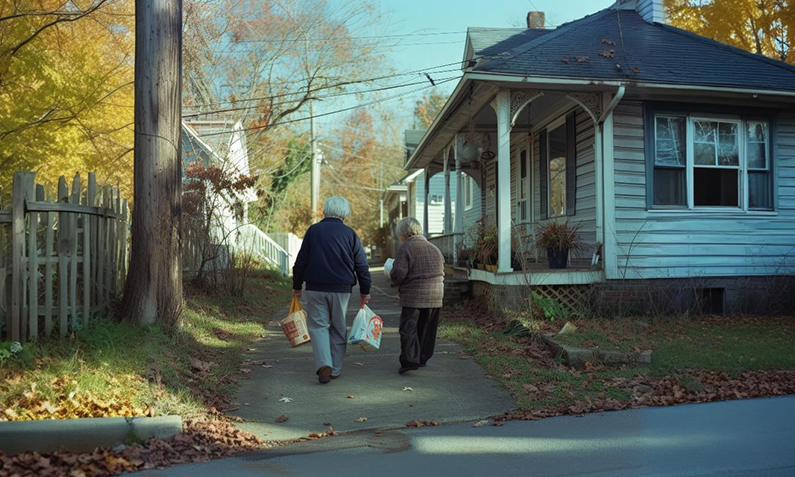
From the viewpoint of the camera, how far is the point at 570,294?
10773 millimetres

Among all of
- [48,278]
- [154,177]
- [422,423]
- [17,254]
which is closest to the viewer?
[422,423]

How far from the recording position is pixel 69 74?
45.6 feet

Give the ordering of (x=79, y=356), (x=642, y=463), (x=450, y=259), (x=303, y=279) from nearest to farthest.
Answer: (x=642, y=463)
(x=79, y=356)
(x=303, y=279)
(x=450, y=259)

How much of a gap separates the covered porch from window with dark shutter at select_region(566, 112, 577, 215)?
0.02m

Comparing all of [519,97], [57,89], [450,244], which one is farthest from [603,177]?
[57,89]

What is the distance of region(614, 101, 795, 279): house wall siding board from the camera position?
1115cm

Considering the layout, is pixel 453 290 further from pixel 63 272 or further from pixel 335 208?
pixel 63 272

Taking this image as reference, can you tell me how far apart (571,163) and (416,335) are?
6422 mm

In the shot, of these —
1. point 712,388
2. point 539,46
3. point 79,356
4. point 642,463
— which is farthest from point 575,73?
point 79,356

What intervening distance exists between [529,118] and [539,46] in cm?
375

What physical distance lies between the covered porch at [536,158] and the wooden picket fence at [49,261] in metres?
5.51

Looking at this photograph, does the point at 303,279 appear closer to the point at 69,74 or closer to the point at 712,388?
the point at 712,388

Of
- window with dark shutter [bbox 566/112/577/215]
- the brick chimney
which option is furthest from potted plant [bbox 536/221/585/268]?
the brick chimney

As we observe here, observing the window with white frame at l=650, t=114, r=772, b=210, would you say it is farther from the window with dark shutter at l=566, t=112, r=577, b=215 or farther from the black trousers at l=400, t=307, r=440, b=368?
the black trousers at l=400, t=307, r=440, b=368
